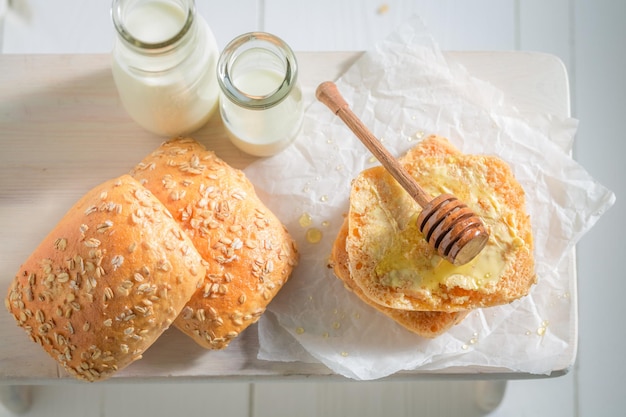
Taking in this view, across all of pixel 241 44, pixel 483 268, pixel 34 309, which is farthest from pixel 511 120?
pixel 34 309

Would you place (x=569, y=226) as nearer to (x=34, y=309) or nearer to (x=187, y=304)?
(x=187, y=304)

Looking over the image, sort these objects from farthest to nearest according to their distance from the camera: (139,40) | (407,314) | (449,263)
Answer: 1. (407,314)
2. (449,263)
3. (139,40)

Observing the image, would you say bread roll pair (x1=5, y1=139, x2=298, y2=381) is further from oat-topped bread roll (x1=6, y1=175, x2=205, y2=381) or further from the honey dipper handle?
the honey dipper handle

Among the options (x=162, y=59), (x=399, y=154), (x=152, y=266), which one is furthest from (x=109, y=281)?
(x=399, y=154)

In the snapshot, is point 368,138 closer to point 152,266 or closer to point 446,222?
point 446,222

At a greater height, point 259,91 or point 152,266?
point 259,91

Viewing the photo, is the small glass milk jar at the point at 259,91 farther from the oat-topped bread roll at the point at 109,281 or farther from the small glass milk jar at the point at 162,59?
the oat-topped bread roll at the point at 109,281

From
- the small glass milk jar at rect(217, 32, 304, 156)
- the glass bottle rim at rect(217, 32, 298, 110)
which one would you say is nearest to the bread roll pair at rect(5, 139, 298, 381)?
the small glass milk jar at rect(217, 32, 304, 156)
